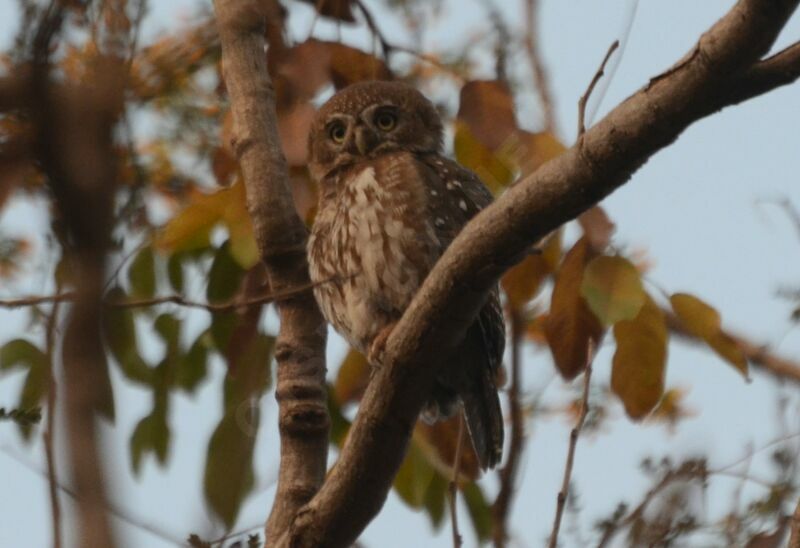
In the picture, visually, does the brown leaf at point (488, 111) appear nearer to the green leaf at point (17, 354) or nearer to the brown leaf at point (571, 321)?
the brown leaf at point (571, 321)

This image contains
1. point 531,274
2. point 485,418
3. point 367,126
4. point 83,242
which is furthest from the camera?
point 367,126

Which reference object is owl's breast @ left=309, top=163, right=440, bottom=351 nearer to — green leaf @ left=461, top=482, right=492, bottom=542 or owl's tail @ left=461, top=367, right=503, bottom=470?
owl's tail @ left=461, top=367, right=503, bottom=470

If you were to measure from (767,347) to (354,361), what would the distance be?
1.46 meters

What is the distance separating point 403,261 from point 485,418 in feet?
2.07

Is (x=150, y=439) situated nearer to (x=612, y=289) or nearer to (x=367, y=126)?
(x=367, y=126)

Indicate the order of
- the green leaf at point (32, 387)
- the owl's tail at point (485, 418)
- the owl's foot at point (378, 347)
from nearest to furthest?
the green leaf at point (32, 387)
the owl's foot at point (378, 347)
the owl's tail at point (485, 418)

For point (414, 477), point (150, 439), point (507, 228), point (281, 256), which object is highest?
point (281, 256)

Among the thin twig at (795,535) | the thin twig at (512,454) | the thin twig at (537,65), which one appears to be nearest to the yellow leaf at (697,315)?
the thin twig at (512,454)

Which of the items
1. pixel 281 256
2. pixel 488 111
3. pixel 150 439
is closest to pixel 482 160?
pixel 488 111

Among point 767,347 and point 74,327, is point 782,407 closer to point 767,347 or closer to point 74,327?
point 767,347

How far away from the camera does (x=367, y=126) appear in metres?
4.95

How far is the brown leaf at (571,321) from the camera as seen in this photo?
366cm

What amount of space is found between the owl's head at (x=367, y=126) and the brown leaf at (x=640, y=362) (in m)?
1.54

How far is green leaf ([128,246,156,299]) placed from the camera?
4316mm
